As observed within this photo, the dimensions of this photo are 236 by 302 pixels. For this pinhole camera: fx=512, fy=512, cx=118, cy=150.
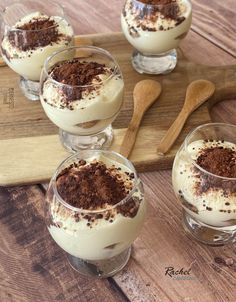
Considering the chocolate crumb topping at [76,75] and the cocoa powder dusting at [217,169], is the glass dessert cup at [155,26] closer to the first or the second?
the chocolate crumb topping at [76,75]

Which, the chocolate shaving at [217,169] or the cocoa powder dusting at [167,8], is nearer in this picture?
the chocolate shaving at [217,169]

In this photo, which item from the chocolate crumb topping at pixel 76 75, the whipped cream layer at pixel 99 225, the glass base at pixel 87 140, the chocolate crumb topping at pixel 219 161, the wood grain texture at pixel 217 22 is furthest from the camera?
the wood grain texture at pixel 217 22

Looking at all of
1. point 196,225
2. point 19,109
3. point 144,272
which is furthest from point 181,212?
point 19,109

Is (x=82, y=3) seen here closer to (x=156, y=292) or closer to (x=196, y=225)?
(x=196, y=225)

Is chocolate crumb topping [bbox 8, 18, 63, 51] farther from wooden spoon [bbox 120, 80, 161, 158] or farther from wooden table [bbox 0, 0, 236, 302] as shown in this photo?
wooden table [bbox 0, 0, 236, 302]

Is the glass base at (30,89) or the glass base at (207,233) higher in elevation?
the glass base at (207,233)

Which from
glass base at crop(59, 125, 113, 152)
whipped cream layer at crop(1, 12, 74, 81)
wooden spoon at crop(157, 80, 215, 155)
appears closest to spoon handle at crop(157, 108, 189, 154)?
wooden spoon at crop(157, 80, 215, 155)

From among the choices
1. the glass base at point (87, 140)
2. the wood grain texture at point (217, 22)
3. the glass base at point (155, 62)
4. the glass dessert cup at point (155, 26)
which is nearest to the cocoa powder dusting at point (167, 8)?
the glass dessert cup at point (155, 26)
